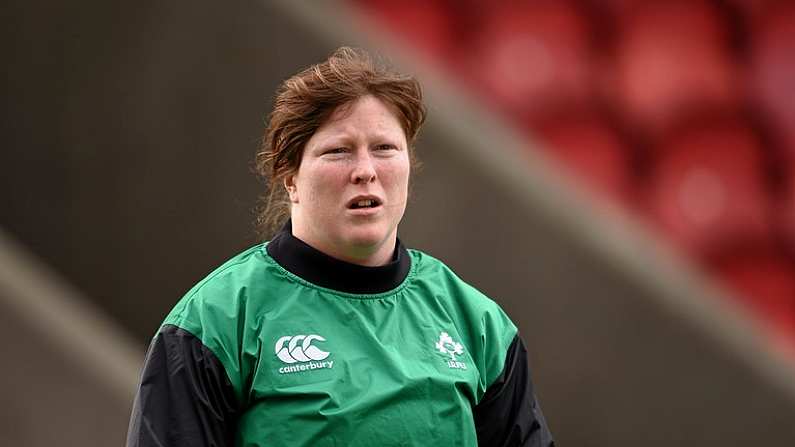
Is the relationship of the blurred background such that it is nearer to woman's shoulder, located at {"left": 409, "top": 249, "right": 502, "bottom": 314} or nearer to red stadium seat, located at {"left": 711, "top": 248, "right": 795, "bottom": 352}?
red stadium seat, located at {"left": 711, "top": 248, "right": 795, "bottom": 352}

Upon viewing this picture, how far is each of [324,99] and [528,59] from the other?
1470 millimetres

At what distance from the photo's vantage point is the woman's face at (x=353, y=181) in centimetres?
105

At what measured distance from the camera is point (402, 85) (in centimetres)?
109

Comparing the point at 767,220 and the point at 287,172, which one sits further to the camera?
the point at 767,220

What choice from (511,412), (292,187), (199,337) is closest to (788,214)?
(511,412)

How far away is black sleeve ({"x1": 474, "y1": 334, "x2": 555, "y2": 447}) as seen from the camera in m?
1.11

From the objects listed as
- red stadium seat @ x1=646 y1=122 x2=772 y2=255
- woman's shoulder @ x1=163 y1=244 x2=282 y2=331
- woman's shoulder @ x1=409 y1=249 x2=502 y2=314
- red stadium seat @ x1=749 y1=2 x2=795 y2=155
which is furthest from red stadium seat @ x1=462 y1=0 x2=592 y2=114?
woman's shoulder @ x1=163 y1=244 x2=282 y2=331

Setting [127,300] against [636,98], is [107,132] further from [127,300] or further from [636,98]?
[636,98]

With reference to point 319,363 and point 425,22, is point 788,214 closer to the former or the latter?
point 425,22

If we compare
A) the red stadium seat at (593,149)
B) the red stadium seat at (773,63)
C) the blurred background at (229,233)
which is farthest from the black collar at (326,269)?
the red stadium seat at (773,63)

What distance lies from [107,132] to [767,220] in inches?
50.8

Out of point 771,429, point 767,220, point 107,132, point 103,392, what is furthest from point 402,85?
point 767,220

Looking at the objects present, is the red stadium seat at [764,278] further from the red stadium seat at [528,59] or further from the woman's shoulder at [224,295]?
the woman's shoulder at [224,295]

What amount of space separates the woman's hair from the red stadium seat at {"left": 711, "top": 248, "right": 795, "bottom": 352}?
1.42 meters
